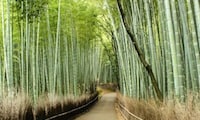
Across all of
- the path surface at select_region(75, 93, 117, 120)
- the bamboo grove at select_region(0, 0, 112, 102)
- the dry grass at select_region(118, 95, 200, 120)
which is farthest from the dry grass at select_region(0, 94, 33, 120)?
the path surface at select_region(75, 93, 117, 120)

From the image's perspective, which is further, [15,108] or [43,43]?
[43,43]

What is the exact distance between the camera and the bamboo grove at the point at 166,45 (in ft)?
18.7

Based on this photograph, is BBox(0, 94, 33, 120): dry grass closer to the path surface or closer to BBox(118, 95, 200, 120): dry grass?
BBox(118, 95, 200, 120): dry grass

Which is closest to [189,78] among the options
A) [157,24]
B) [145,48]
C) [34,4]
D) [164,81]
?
[164,81]

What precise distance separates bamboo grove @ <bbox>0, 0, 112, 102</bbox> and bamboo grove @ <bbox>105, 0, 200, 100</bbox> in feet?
8.19

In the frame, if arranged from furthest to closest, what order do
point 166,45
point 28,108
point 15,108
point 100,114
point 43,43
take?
point 100,114 < point 43,43 < point 28,108 < point 166,45 < point 15,108

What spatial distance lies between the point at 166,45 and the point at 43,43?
7097 millimetres

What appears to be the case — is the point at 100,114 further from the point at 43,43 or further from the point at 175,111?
Result: the point at 175,111

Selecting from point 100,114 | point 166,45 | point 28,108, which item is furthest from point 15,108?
point 100,114

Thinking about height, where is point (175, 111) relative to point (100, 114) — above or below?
above

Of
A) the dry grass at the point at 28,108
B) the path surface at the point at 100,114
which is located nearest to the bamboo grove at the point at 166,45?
the path surface at the point at 100,114

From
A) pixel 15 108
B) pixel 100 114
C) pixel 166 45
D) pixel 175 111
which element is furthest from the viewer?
pixel 100 114

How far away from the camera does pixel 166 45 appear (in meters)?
6.95

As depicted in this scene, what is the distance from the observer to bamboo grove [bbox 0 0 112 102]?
9273 millimetres
